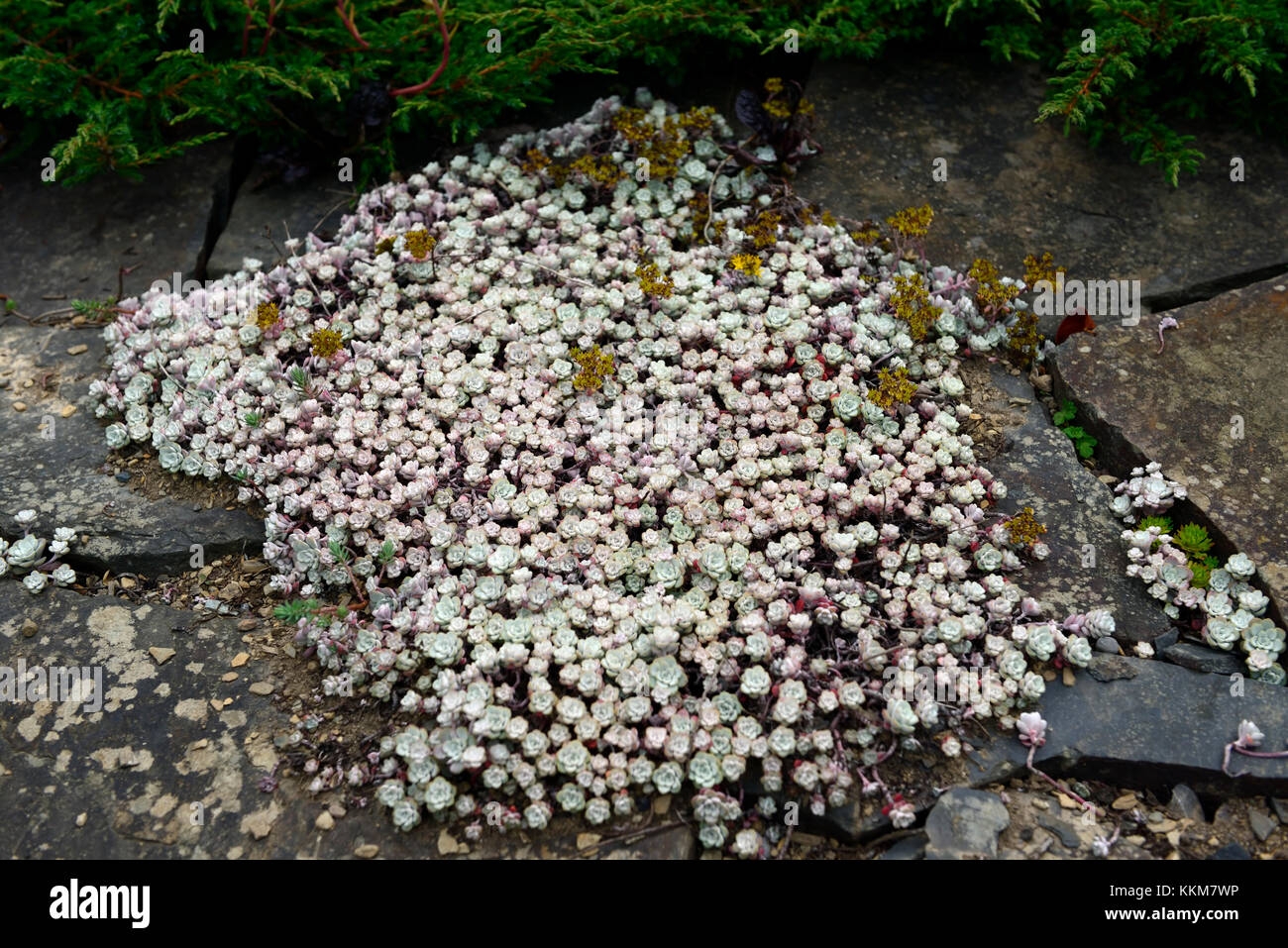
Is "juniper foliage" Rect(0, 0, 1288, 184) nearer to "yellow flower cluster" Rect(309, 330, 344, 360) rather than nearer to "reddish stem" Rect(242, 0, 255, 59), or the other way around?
"reddish stem" Rect(242, 0, 255, 59)

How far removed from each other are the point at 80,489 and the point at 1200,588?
3791 millimetres

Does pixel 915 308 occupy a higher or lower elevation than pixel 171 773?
higher

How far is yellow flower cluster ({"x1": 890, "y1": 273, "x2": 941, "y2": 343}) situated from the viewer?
3.75 metres

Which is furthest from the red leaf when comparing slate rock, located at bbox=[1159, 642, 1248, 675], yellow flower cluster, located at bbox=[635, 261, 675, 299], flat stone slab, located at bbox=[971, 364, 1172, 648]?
yellow flower cluster, located at bbox=[635, 261, 675, 299]

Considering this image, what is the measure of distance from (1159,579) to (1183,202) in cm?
201

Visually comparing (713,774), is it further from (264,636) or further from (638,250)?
(638,250)

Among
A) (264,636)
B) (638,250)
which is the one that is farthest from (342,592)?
(638,250)

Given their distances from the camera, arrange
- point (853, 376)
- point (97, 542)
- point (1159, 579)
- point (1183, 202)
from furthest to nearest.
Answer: point (1183, 202) → point (853, 376) → point (97, 542) → point (1159, 579)

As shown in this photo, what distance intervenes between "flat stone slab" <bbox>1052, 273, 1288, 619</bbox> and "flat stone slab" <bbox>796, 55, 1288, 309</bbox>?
31cm

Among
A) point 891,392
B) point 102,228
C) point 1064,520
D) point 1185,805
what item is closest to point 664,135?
point 891,392

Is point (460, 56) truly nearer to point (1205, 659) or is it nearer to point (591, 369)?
point (591, 369)

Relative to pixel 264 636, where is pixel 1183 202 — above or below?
above

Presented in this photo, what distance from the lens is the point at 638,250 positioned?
4023 mm

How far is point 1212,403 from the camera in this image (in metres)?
3.54
